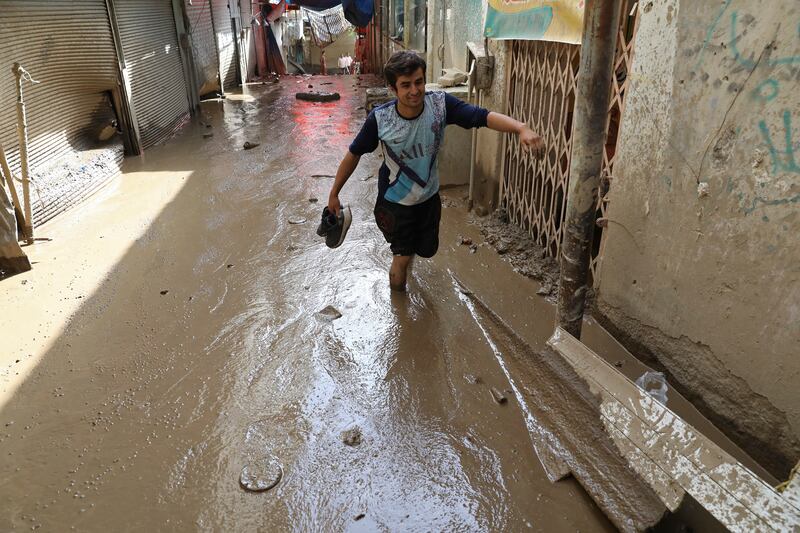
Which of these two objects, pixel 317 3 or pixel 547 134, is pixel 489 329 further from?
pixel 317 3

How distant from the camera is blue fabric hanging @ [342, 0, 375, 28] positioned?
15109 mm

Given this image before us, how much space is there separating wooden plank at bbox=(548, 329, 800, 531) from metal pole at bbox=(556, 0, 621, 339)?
31 cm

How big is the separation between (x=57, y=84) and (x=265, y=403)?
5.47m

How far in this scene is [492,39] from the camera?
16.5ft

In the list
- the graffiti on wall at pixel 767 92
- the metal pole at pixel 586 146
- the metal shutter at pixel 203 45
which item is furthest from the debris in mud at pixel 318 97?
the graffiti on wall at pixel 767 92

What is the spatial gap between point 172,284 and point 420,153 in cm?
239

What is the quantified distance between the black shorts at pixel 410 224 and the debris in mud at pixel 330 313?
61 cm

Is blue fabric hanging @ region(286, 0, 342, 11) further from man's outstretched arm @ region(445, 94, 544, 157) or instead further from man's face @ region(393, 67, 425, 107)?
man's face @ region(393, 67, 425, 107)

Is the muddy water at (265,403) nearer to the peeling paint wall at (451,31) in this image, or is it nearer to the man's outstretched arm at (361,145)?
the man's outstretched arm at (361,145)

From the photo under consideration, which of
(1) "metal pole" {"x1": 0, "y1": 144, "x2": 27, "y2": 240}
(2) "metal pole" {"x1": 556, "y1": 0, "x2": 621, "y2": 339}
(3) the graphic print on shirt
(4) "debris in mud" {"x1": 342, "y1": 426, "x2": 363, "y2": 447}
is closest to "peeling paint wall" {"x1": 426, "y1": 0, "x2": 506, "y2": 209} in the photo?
(3) the graphic print on shirt

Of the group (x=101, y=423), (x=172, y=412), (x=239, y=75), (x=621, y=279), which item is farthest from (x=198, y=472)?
(x=239, y=75)

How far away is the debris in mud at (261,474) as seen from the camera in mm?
2441

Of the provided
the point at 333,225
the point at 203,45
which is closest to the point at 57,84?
the point at 333,225

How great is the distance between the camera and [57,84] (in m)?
6.26
